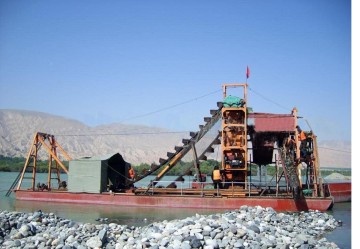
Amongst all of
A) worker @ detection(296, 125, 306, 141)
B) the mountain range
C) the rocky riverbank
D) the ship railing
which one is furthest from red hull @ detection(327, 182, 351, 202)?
the mountain range

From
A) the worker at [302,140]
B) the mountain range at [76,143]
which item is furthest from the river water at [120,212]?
the mountain range at [76,143]

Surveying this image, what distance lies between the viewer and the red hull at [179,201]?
2058cm

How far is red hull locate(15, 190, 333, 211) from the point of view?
20.6 metres

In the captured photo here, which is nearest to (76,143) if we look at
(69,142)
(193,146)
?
(69,142)

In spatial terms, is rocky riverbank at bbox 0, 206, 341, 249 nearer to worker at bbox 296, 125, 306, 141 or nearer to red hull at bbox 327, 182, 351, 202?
worker at bbox 296, 125, 306, 141

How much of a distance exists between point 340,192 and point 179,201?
1233cm

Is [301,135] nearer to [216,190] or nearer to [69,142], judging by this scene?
[216,190]

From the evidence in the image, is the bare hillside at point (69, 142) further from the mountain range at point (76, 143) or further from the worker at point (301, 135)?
the worker at point (301, 135)

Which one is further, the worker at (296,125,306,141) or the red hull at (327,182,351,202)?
the red hull at (327,182,351,202)

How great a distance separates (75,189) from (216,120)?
10.2 metres

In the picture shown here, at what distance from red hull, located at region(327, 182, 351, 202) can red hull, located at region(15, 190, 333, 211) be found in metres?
6.57

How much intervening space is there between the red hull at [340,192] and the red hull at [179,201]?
6566 millimetres

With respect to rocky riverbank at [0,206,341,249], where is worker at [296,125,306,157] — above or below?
above

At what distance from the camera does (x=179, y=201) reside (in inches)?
872
